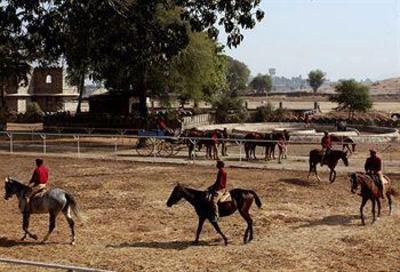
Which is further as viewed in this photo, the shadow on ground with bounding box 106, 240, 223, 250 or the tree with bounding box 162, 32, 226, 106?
the tree with bounding box 162, 32, 226, 106

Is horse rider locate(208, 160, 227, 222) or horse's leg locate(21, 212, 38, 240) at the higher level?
horse rider locate(208, 160, 227, 222)

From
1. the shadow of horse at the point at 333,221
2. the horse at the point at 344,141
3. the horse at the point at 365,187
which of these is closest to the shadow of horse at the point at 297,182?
the shadow of horse at the point at 333,221

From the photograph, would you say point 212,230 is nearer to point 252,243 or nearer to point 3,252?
point 252,243

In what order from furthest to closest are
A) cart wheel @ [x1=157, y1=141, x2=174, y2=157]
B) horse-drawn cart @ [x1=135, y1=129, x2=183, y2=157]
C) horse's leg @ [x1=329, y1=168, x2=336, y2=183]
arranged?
cart wheel @ [x1=157, y1=141, x2=174, y2=157] → horse-drawn cart @ [x1=135, y1=129, x2=183, y2=157] → horse's leg @ [x1=329, y1=168, x2=336, y2=183]

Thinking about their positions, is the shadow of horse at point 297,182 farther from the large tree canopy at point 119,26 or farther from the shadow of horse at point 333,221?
the large tree canopy at point 119,26

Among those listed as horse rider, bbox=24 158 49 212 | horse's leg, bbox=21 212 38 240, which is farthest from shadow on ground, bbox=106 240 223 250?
horse rider, bbox=24 158 49 212

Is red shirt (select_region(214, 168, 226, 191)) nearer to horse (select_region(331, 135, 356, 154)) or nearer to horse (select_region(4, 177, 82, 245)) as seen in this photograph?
horse (select_region(4, 177, 82, 245))

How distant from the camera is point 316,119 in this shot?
5881 centimetres

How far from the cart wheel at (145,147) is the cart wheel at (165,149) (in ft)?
1.60

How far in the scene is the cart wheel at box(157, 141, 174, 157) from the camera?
33.8 m

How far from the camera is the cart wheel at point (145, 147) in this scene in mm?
34500

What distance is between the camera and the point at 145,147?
37125 mm

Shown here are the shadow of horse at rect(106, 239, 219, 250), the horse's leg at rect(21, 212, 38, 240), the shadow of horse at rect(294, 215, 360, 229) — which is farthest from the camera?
the shadow of horse at rect(294, 215, 360, 229)

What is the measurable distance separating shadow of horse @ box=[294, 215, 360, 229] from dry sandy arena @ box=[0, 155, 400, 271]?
0.03 meters
